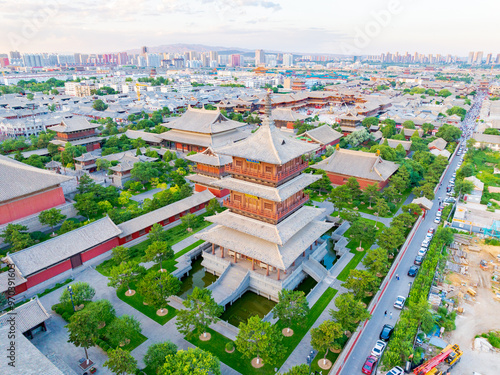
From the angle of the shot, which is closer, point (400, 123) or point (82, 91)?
point (400, 123)

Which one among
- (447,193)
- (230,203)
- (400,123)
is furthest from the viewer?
(400,123)

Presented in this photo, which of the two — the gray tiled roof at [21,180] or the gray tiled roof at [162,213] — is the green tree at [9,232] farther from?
the gray tiled roof at [162,213]

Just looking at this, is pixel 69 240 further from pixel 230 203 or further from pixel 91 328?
pixel 230 203

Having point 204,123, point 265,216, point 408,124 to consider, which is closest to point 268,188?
point 265,216

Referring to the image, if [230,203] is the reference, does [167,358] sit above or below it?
below

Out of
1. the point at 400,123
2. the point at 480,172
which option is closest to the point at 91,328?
the point at 480,172
